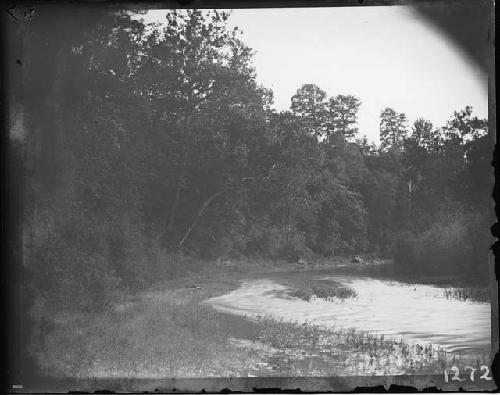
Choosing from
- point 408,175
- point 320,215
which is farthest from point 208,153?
point 408,175

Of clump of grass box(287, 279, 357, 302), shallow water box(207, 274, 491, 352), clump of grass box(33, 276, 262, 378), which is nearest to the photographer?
clump of grass box(33, 276, 262, 378)

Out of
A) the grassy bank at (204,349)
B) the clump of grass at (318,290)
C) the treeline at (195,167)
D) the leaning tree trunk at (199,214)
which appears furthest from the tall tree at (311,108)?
the grassy bank at (204,349)

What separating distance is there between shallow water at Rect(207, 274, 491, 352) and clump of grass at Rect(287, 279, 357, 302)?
0.20 feet

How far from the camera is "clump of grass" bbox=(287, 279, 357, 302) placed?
5969mm

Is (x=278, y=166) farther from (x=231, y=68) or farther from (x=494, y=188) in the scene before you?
(x=494, y=188)

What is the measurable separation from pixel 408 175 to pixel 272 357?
7.77 ft

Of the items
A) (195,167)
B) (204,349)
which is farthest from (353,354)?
(195,167)

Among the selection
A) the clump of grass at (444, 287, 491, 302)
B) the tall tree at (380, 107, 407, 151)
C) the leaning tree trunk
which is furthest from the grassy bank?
the tall tree at (380, 107, 407, 151)

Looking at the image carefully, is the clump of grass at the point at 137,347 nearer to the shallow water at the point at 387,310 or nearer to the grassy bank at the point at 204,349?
the grassy bank at the point at 204,349

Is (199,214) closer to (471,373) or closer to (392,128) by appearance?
(392,128)

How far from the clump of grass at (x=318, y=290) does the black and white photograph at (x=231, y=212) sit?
0.02 metres

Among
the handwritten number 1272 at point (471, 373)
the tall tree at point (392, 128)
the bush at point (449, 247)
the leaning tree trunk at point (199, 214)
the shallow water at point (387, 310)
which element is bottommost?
the handwritten number 1272 at point (471, 373)

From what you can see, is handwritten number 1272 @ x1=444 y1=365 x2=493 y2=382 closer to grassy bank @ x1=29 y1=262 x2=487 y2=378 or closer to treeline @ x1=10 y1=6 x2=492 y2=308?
grassy bank @ x1=29 y1=262 x2=487 y2=378

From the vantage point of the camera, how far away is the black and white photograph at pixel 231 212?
5656 mm
